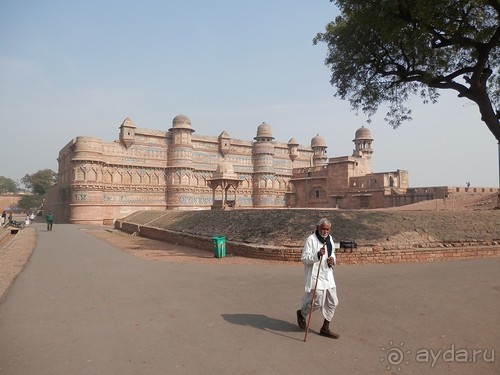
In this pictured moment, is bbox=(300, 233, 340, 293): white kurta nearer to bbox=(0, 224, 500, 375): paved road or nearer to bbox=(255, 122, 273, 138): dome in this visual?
bbox=(0, 224, 500, 375): paved road

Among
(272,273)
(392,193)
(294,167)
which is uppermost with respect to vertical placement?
(294,167)

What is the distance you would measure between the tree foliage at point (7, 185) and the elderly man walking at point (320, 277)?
11793 cm

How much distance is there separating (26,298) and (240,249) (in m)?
7.22

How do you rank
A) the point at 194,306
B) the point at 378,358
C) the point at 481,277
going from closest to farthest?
1. the point at 378,358
2. the point at 194,306
3. the point at 481,277

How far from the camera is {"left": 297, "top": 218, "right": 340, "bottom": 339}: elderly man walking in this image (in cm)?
470

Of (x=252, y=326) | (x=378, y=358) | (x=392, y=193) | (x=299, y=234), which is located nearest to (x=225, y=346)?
(x=252, y=326)

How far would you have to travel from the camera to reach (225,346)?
4312mm

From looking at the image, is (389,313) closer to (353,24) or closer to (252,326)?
(252,326)

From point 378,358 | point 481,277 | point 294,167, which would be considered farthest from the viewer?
point 294,167

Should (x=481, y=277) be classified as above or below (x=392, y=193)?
below

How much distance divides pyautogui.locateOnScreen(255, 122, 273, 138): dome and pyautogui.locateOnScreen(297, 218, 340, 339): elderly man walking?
1843 inches

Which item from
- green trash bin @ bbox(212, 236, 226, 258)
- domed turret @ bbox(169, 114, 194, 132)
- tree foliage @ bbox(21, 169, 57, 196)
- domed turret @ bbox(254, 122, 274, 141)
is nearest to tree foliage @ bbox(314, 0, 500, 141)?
green trash bin @ bbox(212, 236, 226, 258)

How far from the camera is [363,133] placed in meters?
51.0

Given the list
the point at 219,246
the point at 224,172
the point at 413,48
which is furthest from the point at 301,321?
the point at 224,172
